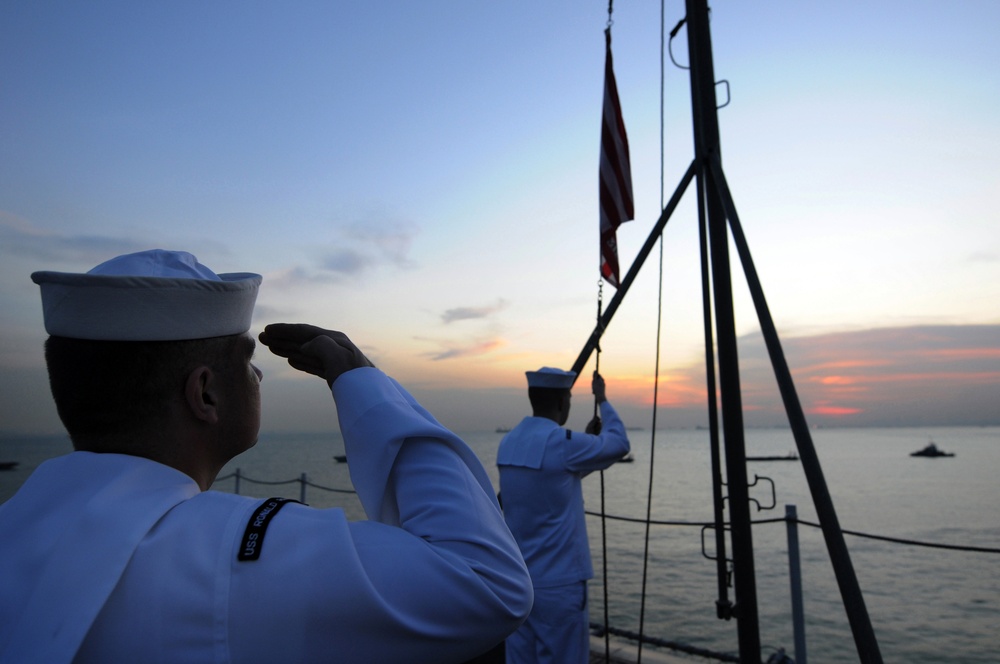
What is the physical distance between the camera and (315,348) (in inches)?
40.9

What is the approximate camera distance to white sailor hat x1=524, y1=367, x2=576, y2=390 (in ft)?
13.3

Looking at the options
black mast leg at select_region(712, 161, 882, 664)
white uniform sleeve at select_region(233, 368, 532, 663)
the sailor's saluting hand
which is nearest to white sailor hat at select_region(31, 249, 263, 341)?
the sailor's saluting hand

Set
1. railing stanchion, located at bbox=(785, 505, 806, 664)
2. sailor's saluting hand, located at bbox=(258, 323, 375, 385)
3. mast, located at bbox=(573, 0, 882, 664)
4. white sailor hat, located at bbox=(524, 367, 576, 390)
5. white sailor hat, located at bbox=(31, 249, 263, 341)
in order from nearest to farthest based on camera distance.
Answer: white sailor hat, located at bbox=(31, 249, 263, 341) < sailor's saluting hand, located at bbox=(258, 323, 375, 385) < mast, located at bbox=(573, 0, 882, 664) < white sailor hat, located at bbox=(524, 367, 576, 390) < railing stanchion, located at bbox=(785, 505, 806, 664)

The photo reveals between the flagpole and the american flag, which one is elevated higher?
the american flag

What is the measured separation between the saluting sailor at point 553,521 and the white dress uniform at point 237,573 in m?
3.02

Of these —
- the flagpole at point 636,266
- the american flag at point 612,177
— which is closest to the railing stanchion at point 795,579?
the flagpole at point 636,266

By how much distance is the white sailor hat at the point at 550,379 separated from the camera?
404 cm

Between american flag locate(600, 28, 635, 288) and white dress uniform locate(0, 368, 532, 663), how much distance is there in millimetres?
3404

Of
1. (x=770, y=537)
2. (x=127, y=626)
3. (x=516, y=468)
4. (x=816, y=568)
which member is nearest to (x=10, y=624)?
(x=127, y=626)

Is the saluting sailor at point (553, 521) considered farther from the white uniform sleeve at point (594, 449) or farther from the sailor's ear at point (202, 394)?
the sailor's ear at point (202, 394)

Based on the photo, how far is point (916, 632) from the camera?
578 inches

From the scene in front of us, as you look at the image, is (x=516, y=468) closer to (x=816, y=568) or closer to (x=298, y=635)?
(x=298, y=635)

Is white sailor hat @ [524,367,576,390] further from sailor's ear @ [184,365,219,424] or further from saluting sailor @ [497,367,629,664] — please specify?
sailor's ear @ [184,365,219,424]

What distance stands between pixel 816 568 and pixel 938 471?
189 ft
